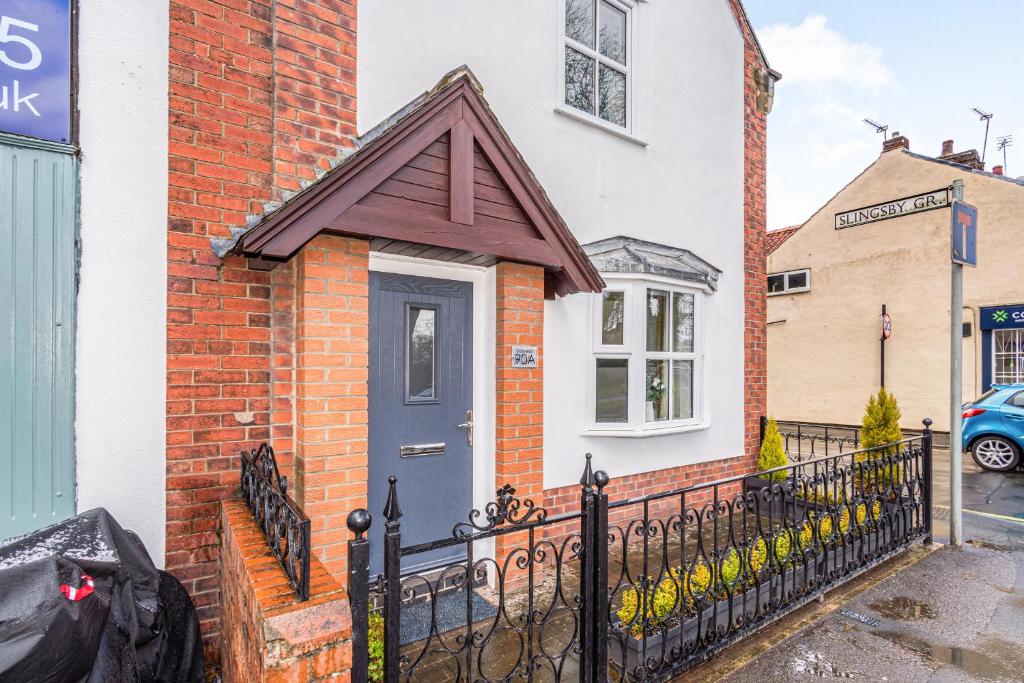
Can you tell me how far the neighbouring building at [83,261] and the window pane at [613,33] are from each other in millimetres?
3961

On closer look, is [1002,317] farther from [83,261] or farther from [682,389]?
[83,261]

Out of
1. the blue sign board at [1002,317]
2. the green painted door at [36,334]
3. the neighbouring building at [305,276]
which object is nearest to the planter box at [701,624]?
the neighbouring building at [305,276]

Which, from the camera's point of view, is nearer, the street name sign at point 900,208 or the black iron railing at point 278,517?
the black iron railing at point 278,517

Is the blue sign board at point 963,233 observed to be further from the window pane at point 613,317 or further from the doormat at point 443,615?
the doormat at point 443,615

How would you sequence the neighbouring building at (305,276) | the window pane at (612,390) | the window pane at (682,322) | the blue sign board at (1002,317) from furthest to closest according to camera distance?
the blue sign board at (1002,317)
the window pane at (682,322)
the window pane at (612,390)
the neighbouring building at (305,276)

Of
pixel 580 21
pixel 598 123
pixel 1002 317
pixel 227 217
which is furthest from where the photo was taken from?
pixel 1002 317

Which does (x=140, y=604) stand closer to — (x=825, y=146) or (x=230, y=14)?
(x=230, y=14)

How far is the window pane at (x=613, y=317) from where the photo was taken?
4965mm

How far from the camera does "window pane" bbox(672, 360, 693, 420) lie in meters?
5.55

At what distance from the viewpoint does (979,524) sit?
591 cm

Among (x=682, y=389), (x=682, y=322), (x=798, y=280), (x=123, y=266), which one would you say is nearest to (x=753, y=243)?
(x=682, y=322)

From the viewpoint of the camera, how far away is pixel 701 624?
3.06 metres

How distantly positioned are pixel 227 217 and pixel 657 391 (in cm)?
425

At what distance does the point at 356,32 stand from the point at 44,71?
5.70ft
